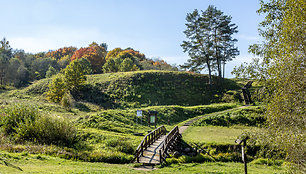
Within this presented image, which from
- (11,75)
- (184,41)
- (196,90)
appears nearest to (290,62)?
(196,90)

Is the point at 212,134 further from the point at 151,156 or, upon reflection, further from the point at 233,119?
the point at 151,156

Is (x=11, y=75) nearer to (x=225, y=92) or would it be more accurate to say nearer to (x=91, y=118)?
(x=91, y=118)

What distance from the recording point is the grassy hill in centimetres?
5019

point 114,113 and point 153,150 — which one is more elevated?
point 114,113

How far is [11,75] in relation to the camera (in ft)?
263

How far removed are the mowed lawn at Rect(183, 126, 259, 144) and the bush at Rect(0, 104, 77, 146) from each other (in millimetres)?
12247

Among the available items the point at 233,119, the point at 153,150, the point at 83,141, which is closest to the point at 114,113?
the point at 83,141

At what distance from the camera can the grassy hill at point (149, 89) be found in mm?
50188

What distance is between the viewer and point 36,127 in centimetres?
2088

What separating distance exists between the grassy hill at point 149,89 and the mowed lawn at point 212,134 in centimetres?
1745

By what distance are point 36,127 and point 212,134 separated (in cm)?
1923

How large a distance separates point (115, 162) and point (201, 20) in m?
49.6

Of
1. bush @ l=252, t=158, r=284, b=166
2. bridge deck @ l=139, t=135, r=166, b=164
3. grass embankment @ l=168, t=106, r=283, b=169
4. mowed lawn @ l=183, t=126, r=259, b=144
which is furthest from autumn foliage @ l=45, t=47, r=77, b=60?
bush @ l=252, t=158, r=284, b=166

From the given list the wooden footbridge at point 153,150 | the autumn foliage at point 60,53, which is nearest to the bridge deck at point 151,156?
the wooden footbridge at point 153,150
